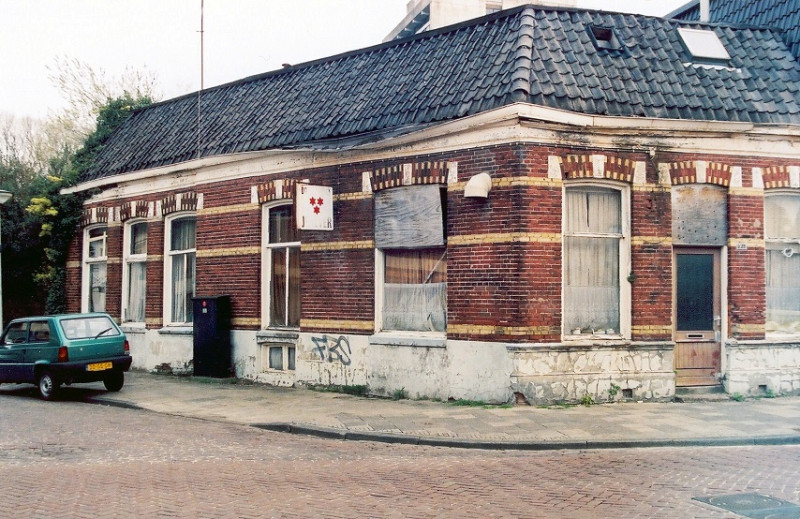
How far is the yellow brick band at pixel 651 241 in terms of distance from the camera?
13.1 meters

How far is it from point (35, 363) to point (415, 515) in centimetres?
1129

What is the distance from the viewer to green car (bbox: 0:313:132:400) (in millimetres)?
14898

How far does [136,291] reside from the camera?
2016 centimetres

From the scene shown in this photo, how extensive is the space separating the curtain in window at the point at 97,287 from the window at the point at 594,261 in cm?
1378

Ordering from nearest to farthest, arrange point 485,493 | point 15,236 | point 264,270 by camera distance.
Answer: point 485,493 → point 264,270 → point 15,236

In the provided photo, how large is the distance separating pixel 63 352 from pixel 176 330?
381 centimetres

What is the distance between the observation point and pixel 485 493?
24.7 feet

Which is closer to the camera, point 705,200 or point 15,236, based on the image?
point 705,200

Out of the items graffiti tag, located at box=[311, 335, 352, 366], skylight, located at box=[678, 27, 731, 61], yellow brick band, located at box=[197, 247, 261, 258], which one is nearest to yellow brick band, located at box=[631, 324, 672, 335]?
skylight, located at box=[678, 27, 731, 61]

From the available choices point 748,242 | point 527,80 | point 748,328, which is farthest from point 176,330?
point 748,242

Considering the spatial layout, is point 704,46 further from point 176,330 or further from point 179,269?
point 176,330

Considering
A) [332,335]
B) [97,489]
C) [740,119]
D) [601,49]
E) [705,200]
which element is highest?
[601,49]

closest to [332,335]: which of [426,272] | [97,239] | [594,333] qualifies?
[426,272]

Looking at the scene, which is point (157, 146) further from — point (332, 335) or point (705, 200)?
point (705, 200)
